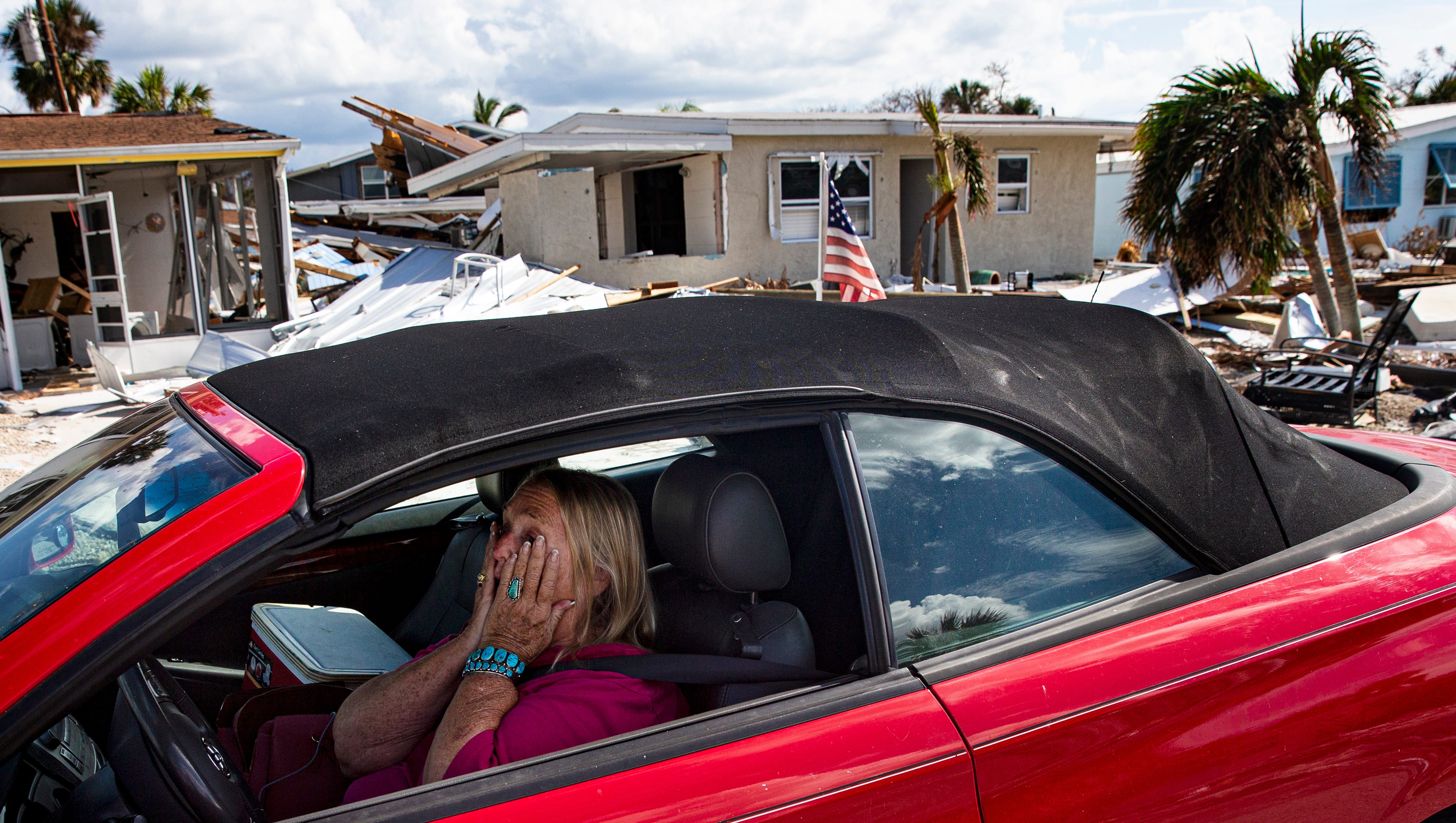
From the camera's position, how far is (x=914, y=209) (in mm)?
18844

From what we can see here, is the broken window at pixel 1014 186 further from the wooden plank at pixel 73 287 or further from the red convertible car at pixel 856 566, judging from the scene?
the red convertible car at pixel 856 566

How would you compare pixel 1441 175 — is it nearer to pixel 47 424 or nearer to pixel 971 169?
pixel 971 169

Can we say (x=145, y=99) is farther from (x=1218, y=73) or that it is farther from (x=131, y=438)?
(x=131, y=438)

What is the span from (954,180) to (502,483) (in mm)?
13859

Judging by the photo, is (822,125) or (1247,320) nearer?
(1247,320)

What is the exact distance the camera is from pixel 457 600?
107 inches

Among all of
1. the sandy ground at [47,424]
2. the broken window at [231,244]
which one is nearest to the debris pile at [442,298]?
the broken window at [231,244]

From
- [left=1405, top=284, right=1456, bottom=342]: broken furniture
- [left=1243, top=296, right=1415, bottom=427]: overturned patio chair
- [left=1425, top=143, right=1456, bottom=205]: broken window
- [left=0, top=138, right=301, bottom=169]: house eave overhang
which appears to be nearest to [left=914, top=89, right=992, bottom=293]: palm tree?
[left=1405, top=284, right=1456, bottom=342]: broken furniture

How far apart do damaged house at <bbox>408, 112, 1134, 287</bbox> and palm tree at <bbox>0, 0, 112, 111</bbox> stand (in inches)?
926

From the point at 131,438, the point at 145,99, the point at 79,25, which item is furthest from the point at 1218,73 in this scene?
the point at 79,25

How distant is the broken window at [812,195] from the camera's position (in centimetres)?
1584

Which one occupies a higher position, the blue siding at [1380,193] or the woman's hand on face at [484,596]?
the blue siding at [1380,193]

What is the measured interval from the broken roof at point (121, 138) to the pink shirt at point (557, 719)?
485 inches

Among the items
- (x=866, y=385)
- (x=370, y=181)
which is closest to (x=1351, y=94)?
(x=866, y=385)
